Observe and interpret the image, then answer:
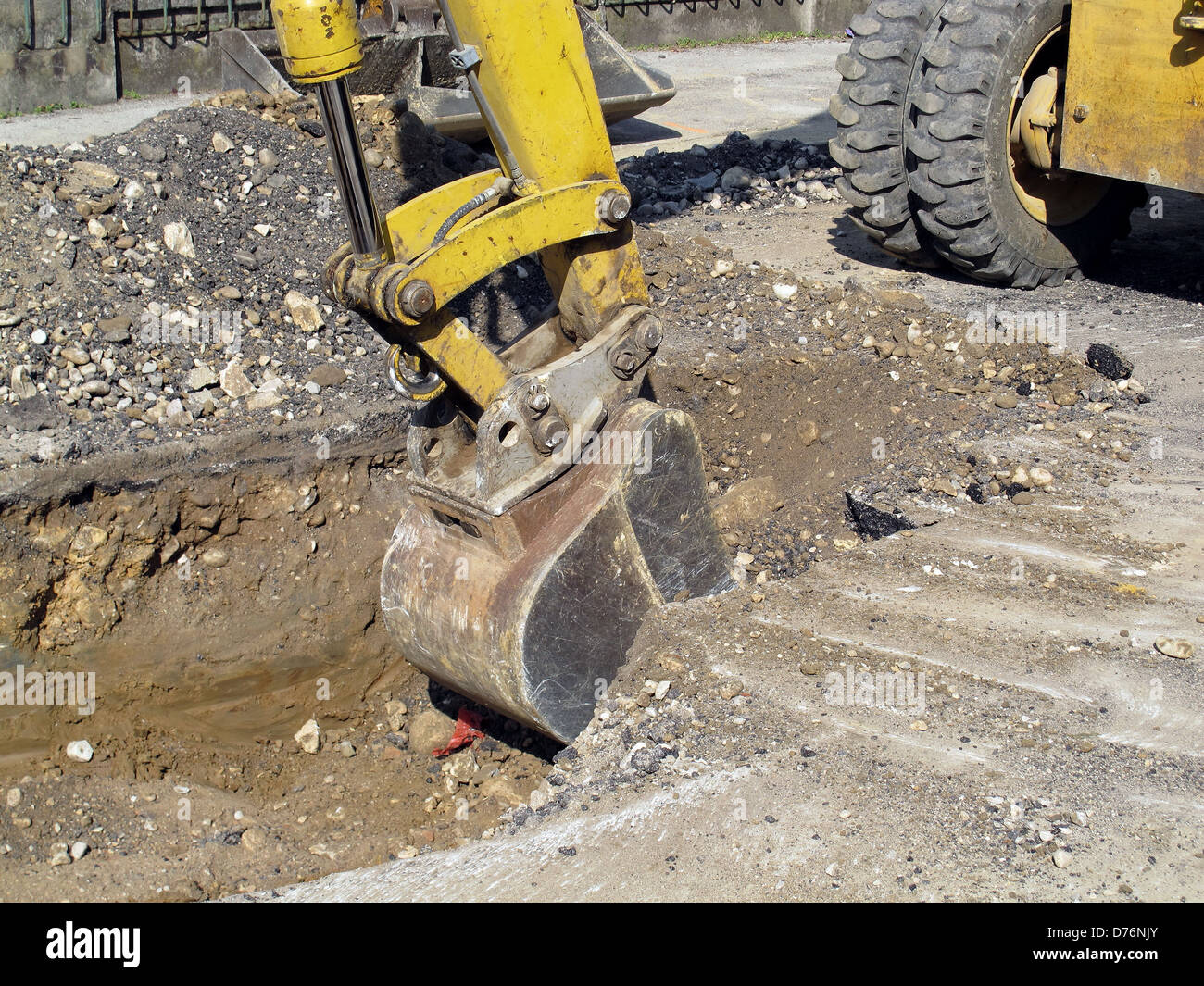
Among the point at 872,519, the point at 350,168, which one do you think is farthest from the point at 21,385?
the point at 872,519

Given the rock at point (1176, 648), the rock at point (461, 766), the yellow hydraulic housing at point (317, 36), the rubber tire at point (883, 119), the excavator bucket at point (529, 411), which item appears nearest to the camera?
the yellow hydraulic housing at point (317, 36)

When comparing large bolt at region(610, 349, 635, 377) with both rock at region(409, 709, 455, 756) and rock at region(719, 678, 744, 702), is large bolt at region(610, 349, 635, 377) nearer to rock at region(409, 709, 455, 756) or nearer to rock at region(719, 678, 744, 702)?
rock at region(719, 678, 744, 702)

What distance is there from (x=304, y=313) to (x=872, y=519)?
285cm

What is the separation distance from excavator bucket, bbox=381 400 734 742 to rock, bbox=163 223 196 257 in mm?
2598

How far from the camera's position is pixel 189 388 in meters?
5.11

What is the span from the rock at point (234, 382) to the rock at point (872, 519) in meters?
2.64

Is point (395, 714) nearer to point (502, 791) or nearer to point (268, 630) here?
point (268, 630)

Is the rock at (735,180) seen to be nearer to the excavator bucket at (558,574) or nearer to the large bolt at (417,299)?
the excavator bucket at (558,574)

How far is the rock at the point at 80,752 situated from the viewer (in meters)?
4.32

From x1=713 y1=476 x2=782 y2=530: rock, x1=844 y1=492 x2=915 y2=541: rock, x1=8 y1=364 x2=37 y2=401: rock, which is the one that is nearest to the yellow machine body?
A: x1=844 y1=492 x2=915 y2=541: rock

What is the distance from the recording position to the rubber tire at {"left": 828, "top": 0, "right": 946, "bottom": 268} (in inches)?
237

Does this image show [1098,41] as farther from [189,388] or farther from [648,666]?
[189,388]

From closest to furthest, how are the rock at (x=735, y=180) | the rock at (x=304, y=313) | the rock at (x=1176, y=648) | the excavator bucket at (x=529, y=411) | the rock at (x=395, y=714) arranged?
the excavator bucket at (x=529, y=411), the rock at (x=1176, y=648), the rock at (x=395, y=714), the rock at (x=304, y=313), the rock at (x=735, y=180)

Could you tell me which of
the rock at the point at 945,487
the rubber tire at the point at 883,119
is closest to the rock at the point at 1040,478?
the rock at the point at 945,487
